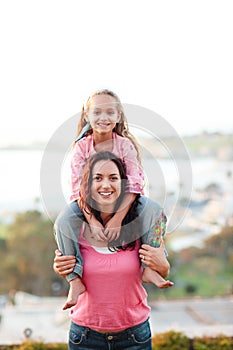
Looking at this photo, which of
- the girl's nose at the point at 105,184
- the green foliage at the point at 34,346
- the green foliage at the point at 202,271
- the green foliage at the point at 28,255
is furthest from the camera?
the green foliage at the point at 202,271

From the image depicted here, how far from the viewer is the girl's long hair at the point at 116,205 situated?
1.07 m

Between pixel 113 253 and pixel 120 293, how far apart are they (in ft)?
0.31

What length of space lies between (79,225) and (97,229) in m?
0.04

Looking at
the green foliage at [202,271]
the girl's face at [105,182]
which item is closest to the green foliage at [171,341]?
the girl's face at [105,182]

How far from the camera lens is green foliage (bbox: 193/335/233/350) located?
2105 mm

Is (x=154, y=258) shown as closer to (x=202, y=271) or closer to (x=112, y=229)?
(x=112, y=229)

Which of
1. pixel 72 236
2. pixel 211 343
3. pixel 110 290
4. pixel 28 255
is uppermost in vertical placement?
pixel 72 236

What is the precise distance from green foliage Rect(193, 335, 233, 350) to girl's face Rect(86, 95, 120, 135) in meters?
1.32

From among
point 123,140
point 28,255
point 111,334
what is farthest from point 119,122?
point 28,255

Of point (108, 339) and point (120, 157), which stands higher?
point (120, 157)

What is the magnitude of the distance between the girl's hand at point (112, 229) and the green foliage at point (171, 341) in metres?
1.17

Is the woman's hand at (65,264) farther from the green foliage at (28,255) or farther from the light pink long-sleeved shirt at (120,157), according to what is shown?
the green foliage at (28,255)

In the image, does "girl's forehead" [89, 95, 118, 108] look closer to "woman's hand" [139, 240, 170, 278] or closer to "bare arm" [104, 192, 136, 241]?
"bare arm" [104, 192, 136, 241]

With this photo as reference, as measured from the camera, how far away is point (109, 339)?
1.12 metres
